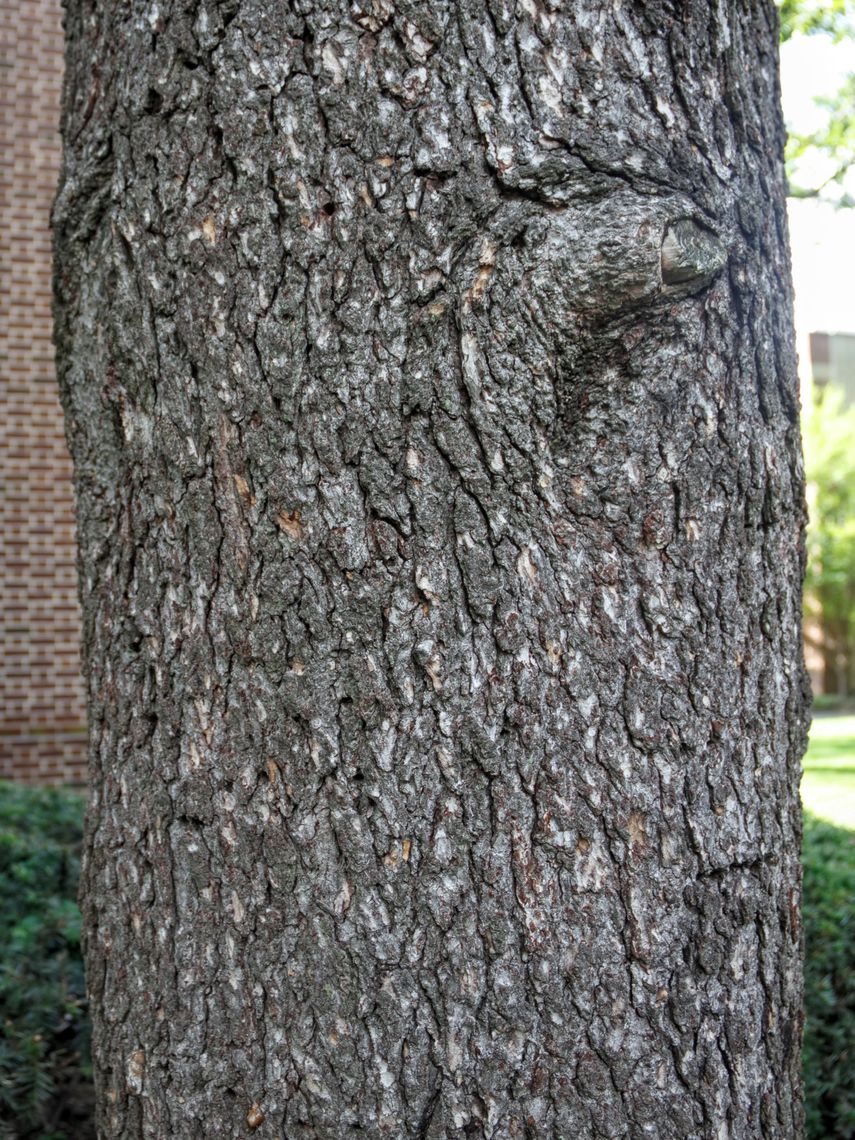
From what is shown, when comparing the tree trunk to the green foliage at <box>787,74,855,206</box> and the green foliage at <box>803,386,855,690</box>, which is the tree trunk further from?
the green foliage at <box>803,386,855,690</box>

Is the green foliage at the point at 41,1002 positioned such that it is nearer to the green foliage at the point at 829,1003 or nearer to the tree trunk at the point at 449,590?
the tree trunk at the point at 449,590

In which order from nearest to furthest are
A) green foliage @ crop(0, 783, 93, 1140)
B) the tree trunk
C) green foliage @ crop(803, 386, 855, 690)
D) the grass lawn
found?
1. the tree trunk
2. green foliage @ crop(0, 783, 93, 1140)
3. the grass lawn
4. green foliage @ crop(803, 386, 855, 690)

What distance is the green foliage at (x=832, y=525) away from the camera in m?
21.7

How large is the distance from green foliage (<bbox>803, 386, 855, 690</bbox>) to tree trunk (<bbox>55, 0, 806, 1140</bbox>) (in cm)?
2091

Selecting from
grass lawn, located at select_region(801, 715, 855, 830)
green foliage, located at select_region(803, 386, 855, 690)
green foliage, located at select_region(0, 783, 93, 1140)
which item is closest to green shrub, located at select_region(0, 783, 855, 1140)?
green foliage, located at select_region(0, 783, 93, 1140)

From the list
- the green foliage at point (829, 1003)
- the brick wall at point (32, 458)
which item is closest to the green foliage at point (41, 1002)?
the green foliage at point (829, 1003)

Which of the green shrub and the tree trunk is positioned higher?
the tree trunk

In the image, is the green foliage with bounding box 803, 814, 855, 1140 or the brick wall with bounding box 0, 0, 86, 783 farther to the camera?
the brick wall with bounding box 0, 0, 86, 783

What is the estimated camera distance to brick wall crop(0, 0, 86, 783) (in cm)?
768

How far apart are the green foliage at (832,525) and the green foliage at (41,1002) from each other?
1945 cm

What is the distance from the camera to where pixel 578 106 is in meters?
1.62

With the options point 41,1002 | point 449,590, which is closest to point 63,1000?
point 41,1002

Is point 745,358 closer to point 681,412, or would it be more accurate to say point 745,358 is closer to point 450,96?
point 681,412

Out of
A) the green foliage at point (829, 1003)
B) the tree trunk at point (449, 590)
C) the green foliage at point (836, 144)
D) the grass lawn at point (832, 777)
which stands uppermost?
the green foliage at point (836, 144)
